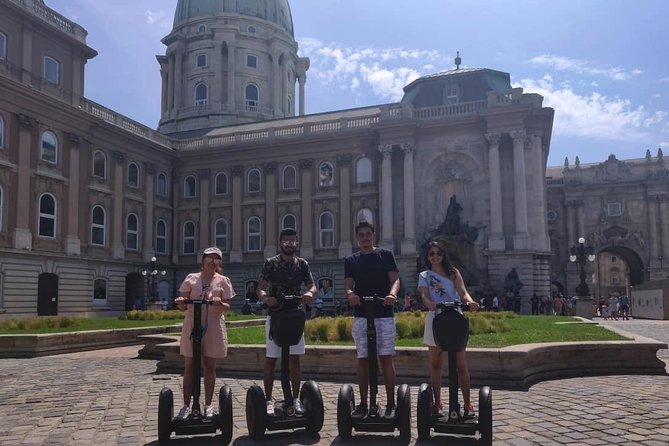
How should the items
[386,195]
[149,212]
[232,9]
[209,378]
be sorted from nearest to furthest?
[209,378]
[386,195]
[149,212]
[232,9]

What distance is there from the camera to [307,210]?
4606cm

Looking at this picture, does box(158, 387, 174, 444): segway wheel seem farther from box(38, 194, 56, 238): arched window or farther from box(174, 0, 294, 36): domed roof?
box(174, 0, 294, 36): domed roof

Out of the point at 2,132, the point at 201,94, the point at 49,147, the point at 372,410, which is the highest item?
the point at 201,94

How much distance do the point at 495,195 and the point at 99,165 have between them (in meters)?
25.9

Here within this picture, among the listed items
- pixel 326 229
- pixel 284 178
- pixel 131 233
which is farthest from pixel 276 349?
pixel 284 178

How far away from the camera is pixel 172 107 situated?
63.2 metres

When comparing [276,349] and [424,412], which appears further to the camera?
[276,349]

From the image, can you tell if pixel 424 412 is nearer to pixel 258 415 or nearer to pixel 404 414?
pixel 404 414

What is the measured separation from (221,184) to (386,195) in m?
14.1

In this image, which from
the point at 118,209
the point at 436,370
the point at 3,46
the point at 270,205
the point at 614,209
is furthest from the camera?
A: the point at 614,209

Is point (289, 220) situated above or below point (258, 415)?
above

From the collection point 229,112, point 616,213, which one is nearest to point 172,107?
point 229,112

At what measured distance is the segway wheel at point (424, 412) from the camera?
612 centimetres

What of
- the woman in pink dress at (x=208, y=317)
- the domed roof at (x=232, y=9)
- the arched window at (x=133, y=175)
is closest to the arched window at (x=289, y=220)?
the arched window at (x=133, y=175)
